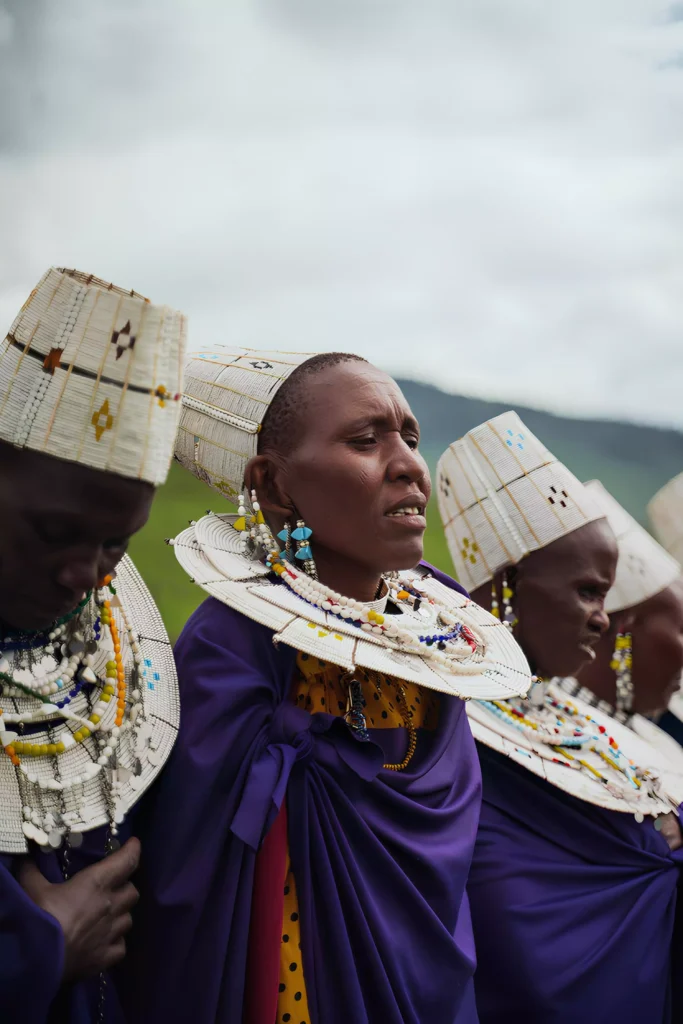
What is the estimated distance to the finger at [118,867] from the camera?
1.36 m

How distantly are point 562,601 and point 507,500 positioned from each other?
32cm

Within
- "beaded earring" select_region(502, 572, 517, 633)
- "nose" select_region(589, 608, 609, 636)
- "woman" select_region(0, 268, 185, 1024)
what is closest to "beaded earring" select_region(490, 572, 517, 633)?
"beaded earring" select_region(502, 572, 517, 633)

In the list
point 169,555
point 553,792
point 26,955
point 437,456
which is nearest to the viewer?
point 26,955

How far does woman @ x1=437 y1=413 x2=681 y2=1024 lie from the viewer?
2.10 m

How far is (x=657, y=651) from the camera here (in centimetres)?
308

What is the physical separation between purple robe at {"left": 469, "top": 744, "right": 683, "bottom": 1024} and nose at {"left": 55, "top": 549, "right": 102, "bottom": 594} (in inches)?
52.0

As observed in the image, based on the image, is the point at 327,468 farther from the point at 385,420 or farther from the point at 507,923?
the point at 507,923

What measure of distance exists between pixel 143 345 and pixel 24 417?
19 cm

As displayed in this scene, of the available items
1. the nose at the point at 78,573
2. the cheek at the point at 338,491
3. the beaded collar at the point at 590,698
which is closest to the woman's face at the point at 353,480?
the cheek at the point at 338,491

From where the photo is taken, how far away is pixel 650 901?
2.27 m

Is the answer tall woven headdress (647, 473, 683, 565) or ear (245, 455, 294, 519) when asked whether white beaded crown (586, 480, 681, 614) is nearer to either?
tall woven headdress (647, 473, 683, 565)

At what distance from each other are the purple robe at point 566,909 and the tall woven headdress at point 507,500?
0.55m

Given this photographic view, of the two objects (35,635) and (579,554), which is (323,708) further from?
(579,554)

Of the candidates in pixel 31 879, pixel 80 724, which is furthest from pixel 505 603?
pixel 31 879
